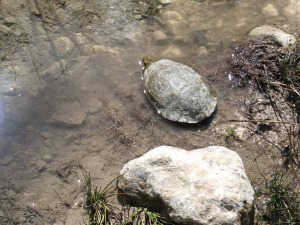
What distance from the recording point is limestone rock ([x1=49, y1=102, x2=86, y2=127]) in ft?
13.4

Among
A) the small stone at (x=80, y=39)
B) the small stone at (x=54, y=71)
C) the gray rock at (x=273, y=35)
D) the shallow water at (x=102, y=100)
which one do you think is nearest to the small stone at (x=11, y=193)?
the shallow water at (x=102, y=100)

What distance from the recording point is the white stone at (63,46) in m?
4.54

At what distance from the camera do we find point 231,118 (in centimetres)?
422

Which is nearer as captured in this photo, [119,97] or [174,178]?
[174,178]

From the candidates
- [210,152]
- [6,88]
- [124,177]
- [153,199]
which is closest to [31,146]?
[6,88]

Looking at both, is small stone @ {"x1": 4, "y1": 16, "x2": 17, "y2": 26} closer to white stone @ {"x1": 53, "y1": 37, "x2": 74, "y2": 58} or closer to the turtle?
white stone @ {"x1": 53, "y1": 37, "x2": 74, "y2": 58}

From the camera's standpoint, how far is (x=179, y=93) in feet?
13.4

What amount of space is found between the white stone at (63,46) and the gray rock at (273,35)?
2154 millimetres

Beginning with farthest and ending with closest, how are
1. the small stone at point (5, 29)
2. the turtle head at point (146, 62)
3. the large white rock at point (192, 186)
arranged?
the small stone at point (5, 29)
the turtle head at point (146, 62)
the large white rock at point (192, 186)

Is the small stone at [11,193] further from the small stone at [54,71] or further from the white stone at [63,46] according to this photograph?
the white stone at [63,46]

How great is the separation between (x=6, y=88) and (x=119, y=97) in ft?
3.97

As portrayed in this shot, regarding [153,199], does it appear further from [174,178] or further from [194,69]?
[194,69]

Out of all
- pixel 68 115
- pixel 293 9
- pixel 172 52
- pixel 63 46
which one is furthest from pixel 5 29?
pixel 293 9

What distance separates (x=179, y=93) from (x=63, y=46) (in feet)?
4.97
